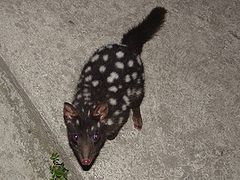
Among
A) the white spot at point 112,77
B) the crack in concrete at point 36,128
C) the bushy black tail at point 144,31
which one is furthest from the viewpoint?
the bushy black tail at point 144,31

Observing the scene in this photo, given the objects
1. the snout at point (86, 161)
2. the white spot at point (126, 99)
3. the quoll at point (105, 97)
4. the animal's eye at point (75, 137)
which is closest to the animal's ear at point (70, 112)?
the quoll at point (105, 97)

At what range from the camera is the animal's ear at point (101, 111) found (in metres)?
4.59

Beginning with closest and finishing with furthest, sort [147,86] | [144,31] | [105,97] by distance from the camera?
[105,97], [144,31], [147,86]

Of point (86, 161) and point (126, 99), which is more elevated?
point (126, 99)

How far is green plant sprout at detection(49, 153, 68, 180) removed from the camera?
5.13 meters

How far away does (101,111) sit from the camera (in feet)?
15.2

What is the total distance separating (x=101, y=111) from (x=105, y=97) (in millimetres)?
352

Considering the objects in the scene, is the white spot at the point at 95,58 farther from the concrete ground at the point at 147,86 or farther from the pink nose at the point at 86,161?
the pink nose at the point at 86,161

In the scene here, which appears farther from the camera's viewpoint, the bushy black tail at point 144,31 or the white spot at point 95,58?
the bushy black tail at point 144,31

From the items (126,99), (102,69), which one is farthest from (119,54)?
(126,99)

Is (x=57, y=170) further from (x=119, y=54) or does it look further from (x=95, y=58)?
(x=119, y=54)

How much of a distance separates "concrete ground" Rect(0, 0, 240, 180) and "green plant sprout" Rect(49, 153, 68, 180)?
68mm

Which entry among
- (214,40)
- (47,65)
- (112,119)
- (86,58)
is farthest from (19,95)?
(214,40)

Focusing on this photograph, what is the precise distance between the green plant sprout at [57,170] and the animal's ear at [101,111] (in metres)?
0.80
